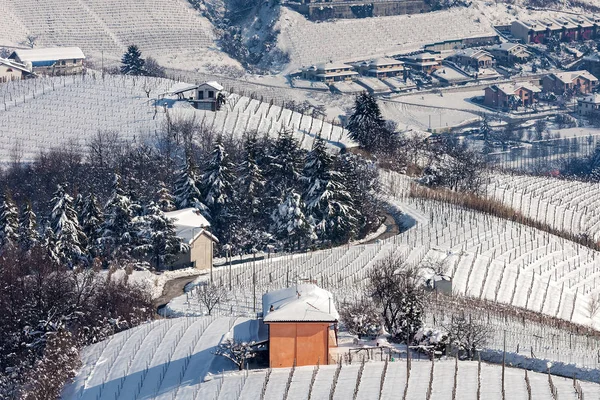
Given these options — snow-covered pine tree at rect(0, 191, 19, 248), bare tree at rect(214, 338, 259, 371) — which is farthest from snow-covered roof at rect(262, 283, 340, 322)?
snow-covered pine tree at rect(0, 191, 19, 248)

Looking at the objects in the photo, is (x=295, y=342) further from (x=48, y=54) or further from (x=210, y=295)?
(x=48, y=54)

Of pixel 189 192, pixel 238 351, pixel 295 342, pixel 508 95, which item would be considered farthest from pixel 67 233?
pixel 508 95

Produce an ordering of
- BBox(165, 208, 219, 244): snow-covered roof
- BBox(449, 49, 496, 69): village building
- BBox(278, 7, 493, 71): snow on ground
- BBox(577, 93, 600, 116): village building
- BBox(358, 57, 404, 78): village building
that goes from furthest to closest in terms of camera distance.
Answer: BBox(278, 7, 493, 71): snow on ground < BBox(449, 49, 496, 69): village building < BBox(358, 57, 404, 78): village building < BBox(577, 93, 600, 116): village building < BBox(165, 208, 219, 244): snow-covered roof

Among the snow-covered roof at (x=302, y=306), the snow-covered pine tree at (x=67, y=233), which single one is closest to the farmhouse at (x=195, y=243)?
the snow-covered pine tree at (x=67, y=233)

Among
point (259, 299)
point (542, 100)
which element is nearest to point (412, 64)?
point (542, 100)

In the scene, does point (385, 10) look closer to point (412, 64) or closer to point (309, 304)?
point (412, 64)

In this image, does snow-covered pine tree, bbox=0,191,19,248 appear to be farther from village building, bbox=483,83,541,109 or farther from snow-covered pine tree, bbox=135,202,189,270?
village building, bbox=483,83,541,109
